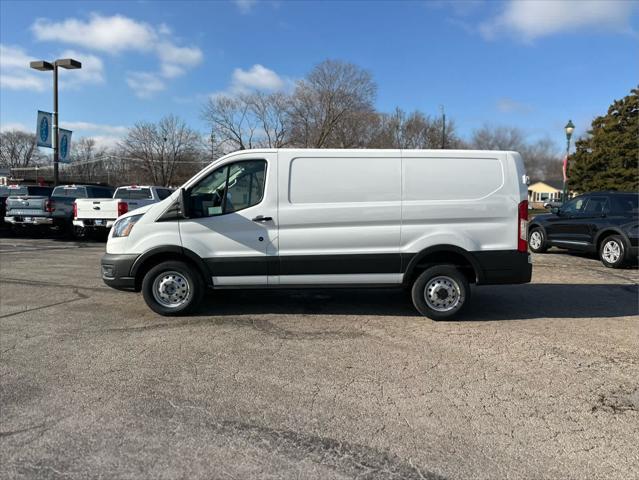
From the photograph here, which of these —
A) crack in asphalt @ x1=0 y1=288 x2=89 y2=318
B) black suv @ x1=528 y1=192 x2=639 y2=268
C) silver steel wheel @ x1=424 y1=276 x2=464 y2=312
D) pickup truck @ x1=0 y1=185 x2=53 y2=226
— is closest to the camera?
silver steel wheel @ x1=424 y1=276 x2=464 y2=312

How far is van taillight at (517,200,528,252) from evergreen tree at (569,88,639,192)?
3144cm

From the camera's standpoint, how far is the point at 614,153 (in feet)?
107

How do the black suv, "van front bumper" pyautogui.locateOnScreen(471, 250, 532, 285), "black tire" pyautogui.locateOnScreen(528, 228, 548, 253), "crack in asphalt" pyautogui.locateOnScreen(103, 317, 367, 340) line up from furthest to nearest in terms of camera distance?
"black tire" pyautogui.locateOnScreen(528, 228, 548, 253) → the black suv → "van front bumper" pyautogui.locateOnScreen(471, 250, 532, 285) → "crack in asphalt" pyautogui.locateOnScreen(103, 317, 367, 340)

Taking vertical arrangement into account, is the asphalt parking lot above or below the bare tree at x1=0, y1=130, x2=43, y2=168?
below

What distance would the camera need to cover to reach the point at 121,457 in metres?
2.91

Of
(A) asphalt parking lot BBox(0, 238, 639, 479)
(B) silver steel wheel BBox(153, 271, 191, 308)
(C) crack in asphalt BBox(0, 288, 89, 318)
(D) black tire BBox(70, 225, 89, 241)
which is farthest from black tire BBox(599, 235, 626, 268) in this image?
(D) black tire BBox(70, 225, 89, 241)

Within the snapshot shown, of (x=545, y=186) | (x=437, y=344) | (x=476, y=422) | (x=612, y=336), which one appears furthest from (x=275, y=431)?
(x=545, y=186)

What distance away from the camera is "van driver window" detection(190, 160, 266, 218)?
5812 mm

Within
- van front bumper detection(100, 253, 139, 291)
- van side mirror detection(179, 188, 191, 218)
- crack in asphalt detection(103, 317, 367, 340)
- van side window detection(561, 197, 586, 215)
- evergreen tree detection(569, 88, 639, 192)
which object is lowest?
crack in asphalt detection(103, 317, 367, 340)

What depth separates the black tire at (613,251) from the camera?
34.1 feet

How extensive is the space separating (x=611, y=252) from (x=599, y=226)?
0.70m

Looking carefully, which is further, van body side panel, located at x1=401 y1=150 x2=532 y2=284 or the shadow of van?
the shadow of van

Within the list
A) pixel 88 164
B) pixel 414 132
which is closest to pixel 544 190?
pixel 414 132

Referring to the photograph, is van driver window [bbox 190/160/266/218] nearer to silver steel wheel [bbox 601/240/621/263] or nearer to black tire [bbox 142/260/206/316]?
black tire [bbox 142/260/206/316]
